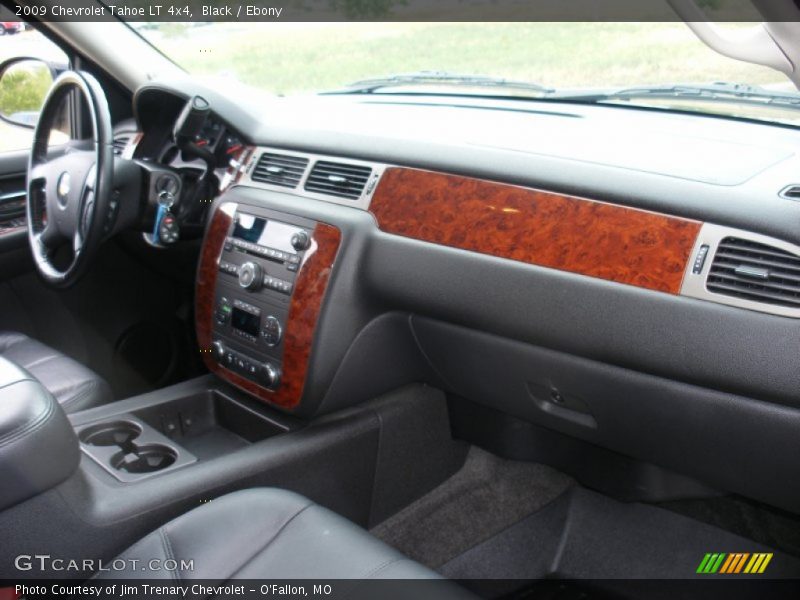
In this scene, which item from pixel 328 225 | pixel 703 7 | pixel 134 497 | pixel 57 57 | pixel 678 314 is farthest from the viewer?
pixel 57 57

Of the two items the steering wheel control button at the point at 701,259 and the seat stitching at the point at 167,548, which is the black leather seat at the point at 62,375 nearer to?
the seat stitching at the point at 167,548

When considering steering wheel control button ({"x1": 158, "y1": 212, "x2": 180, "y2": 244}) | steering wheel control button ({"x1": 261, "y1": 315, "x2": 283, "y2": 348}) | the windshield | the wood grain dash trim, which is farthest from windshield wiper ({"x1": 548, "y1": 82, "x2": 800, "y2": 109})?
steering wheel control button ({"x1": 158, "y1": 212, "x2": 180, "y2": 244})

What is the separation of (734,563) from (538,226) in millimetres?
1031

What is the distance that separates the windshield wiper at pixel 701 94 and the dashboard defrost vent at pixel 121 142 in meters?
1.36

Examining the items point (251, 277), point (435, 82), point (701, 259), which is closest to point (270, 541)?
point (251, 277)

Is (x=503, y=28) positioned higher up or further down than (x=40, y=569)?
higher up

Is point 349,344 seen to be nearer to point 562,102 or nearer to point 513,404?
point 513,404

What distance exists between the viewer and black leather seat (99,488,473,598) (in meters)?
1.33

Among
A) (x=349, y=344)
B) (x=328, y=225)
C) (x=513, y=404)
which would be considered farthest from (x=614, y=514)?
(x=328, y=225)

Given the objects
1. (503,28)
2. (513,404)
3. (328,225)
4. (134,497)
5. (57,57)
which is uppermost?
(503,28)

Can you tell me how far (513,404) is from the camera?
6.49ft

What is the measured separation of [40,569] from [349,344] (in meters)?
0.83

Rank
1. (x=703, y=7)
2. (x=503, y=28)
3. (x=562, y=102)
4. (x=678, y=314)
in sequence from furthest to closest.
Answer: (x=562, y=102)
(x=503, y=28)
(x=678, y=314)
(x=703, y=7)

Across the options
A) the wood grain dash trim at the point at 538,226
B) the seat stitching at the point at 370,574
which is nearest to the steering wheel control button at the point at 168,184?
the wood grain dash trim at the point at 538,226
